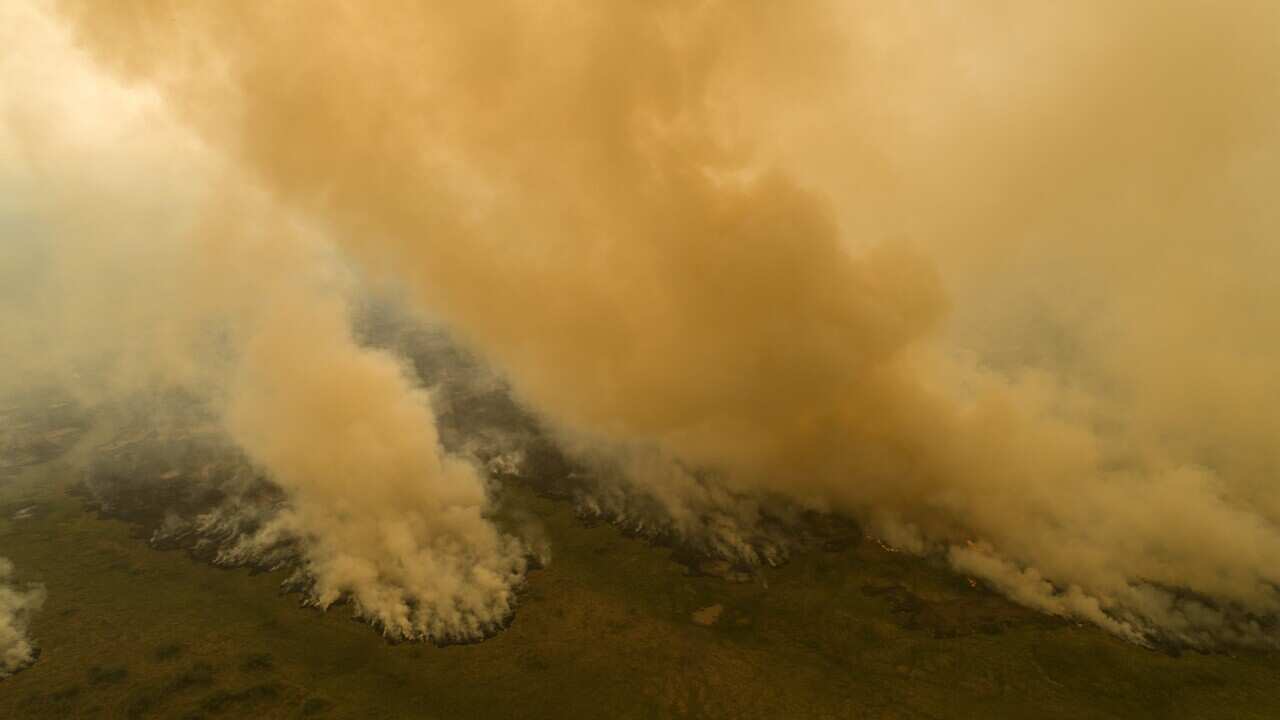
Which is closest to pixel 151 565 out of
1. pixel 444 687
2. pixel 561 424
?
pixel 444 687

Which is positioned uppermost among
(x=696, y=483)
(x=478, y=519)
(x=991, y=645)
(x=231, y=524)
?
(x=696, y=483)

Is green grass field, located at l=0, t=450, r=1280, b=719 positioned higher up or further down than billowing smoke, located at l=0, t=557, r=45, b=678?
higher up

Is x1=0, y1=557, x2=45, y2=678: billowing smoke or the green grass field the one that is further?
x1=0, y1=557, x2=45, y2=678: billowing smoke

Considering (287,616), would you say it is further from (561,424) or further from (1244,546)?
(1244,546)

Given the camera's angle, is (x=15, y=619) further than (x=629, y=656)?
Yes

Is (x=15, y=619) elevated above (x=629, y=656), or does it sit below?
below
